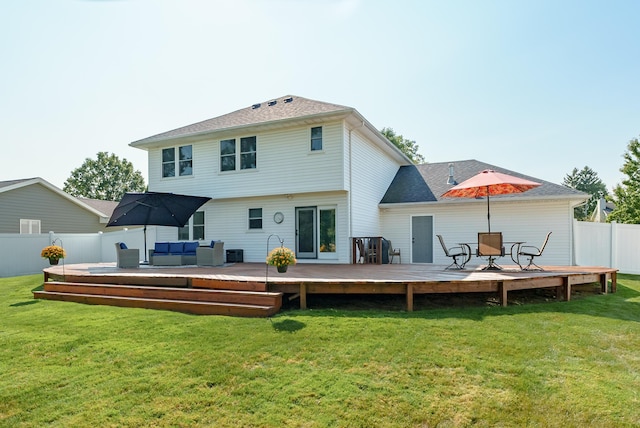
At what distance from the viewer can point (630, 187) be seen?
21672mm

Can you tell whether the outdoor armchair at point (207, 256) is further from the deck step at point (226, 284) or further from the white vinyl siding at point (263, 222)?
the deck step at point (226, 284)

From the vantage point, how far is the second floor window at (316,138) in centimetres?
1211

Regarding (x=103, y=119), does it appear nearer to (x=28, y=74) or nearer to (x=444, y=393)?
(x=28, y=74)

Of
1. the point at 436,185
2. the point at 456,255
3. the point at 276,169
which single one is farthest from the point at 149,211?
the point at 436,185

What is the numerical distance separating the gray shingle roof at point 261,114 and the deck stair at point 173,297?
671cm

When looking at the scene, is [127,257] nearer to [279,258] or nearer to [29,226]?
[279,258]

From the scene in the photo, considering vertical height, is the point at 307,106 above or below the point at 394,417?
above

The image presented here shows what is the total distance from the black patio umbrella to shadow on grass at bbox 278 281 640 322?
20.8 feet

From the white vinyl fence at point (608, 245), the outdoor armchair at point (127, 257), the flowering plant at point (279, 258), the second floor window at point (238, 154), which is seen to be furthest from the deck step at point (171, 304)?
the white vinyl fence at point (608, 245)

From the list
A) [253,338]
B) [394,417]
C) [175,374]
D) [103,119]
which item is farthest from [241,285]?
[103,119]

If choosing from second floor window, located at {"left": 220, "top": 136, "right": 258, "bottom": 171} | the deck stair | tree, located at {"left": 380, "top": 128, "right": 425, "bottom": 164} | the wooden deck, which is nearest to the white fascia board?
second floor window, located at {"left": 220, "top": 136, "right": 258, "bottom": 171}

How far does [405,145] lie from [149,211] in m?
32.9

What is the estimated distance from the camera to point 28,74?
10758 mm

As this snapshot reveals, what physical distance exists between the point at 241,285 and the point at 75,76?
9210 mm
